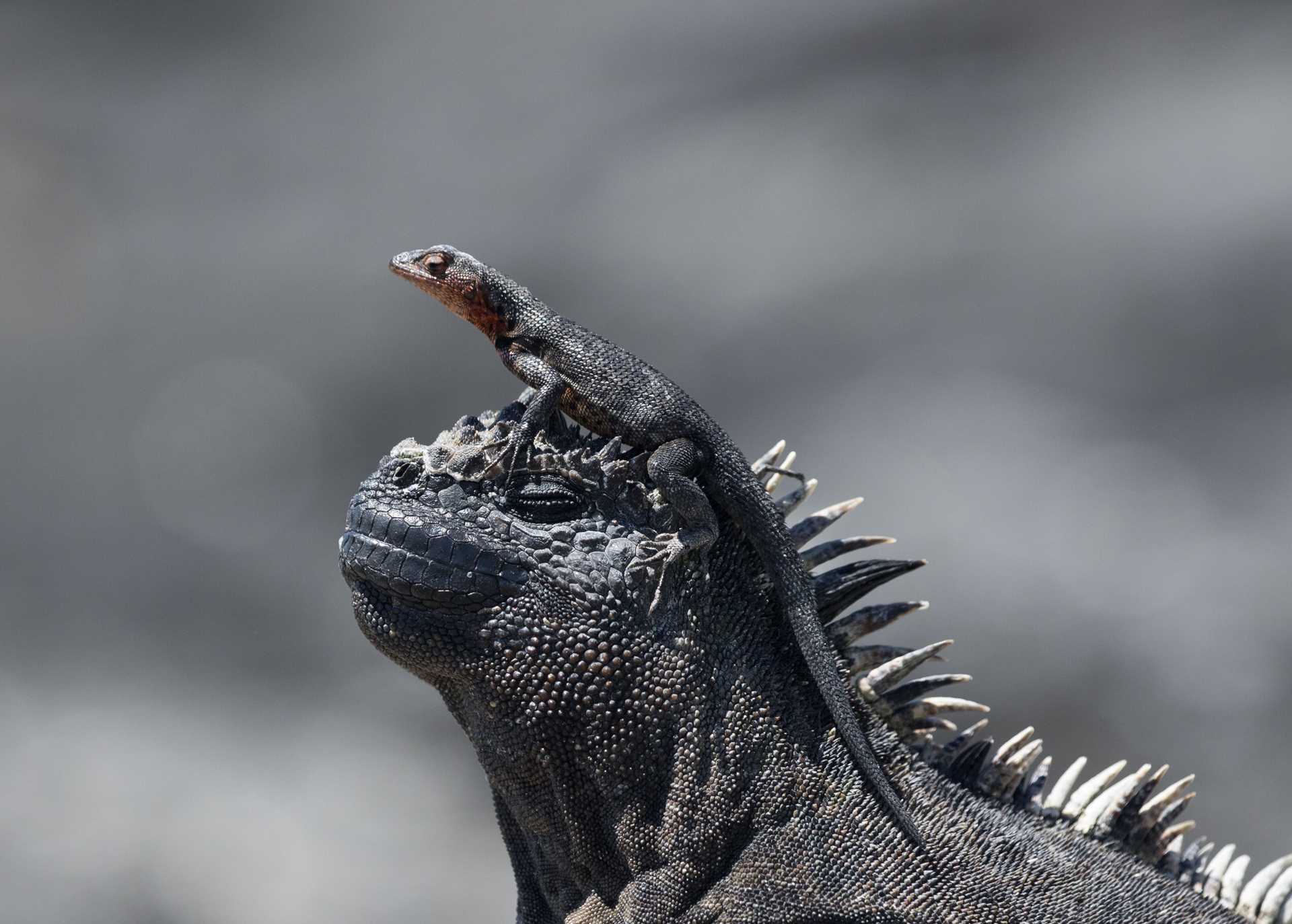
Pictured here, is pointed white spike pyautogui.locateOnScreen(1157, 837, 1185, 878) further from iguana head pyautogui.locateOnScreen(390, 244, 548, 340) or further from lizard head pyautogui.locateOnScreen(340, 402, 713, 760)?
iguana head pyautogui.locateOnScreen(390, 244, 548, 340)

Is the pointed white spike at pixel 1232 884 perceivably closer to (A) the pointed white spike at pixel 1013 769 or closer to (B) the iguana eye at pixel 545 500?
(A) the pointed white spike at pixel 1013 769

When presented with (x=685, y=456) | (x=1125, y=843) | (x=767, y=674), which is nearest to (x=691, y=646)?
(x=767, y=674)

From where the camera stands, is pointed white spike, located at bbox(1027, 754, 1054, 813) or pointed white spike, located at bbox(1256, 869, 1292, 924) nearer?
pointed white spike, located at bbox(1027, 754, 1054, 813)

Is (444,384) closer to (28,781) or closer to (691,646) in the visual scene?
(28,781)

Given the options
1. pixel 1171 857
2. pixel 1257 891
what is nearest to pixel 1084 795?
pixel 1171 857

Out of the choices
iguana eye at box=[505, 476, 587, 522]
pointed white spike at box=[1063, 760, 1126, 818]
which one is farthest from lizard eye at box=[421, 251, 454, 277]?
pointed white spike at box=[1063, 760, 1126, 818]
